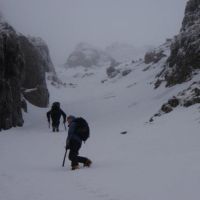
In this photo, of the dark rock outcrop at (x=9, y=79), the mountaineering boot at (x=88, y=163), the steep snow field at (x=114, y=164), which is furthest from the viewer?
the dark rock outcrop at (x=9, y=79)

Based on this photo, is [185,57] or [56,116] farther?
[185,57]

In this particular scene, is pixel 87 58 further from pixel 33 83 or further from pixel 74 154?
pixel 74 154

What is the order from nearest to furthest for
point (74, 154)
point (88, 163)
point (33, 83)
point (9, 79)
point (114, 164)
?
point (114, 164), point (88, 163), point (74, 154), point (9, 79), point (33, 83)

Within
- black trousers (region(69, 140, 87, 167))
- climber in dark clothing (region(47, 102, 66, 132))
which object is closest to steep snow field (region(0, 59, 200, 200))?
black trousers (region(69, 140, 87, 167))

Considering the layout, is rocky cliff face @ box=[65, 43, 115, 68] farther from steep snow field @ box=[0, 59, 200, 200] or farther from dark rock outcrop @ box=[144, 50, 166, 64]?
steep snow field @ box=[0, 59, 200, 200]

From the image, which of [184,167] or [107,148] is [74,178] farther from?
[107,148]

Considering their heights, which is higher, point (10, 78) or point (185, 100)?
point (185, 100)

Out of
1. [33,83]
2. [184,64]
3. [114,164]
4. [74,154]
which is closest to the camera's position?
[114,164]

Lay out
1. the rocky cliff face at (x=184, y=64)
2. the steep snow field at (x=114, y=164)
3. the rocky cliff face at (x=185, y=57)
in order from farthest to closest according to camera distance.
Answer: the rocky cliff face at (x=185, y=57) < the rocky cliff face at (x=184, y=64) < the steep snow field at (x=114, y=164)

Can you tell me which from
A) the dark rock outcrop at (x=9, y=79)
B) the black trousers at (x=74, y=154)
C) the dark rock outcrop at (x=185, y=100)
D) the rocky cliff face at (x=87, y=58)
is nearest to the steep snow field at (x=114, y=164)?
the black trousers at (x=74, y=154)

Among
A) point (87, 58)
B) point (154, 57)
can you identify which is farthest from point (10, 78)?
point (87, 58)

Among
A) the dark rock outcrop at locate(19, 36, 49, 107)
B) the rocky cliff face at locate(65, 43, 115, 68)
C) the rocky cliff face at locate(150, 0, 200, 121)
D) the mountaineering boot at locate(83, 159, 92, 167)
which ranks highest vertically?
the rocky cliff face at locate(150, 0, 200, 121)

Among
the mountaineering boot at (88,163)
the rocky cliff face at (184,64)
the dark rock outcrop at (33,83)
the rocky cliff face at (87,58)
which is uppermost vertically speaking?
the rocky cliff face at (184,64)

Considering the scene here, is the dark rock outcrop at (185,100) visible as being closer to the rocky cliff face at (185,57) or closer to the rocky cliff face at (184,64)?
the rocky cliff face at (184,64)
